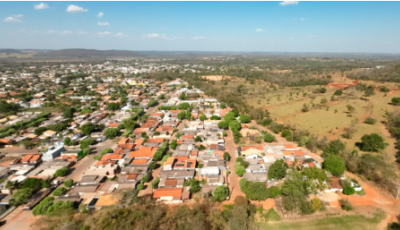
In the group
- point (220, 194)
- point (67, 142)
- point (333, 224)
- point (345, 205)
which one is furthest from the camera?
point (67, 142)

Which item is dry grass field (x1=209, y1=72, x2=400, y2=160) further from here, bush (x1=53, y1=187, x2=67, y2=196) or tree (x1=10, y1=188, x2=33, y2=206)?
tree (x1=10, y1=188, x2=33, y2=206)

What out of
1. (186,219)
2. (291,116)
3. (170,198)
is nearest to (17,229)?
(170,198)

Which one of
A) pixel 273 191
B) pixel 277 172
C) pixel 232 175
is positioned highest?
pixel 277 172

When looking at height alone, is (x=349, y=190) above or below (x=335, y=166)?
below

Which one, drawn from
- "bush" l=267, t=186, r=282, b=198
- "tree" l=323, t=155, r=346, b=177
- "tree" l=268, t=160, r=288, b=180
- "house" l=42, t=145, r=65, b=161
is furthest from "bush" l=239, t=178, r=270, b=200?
"house" l=42, t=145, r=65, b=161

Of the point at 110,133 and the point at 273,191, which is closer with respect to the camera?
the point at 273,191

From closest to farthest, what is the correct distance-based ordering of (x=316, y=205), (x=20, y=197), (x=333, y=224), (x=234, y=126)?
(x=333, y=224) < (x=316, y=205) < (x=20, y=197) < (x=234, y=126)

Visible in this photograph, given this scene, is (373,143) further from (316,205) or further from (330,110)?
(330,110)

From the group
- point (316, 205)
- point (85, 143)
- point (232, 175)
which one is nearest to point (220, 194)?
point (232, 175)
